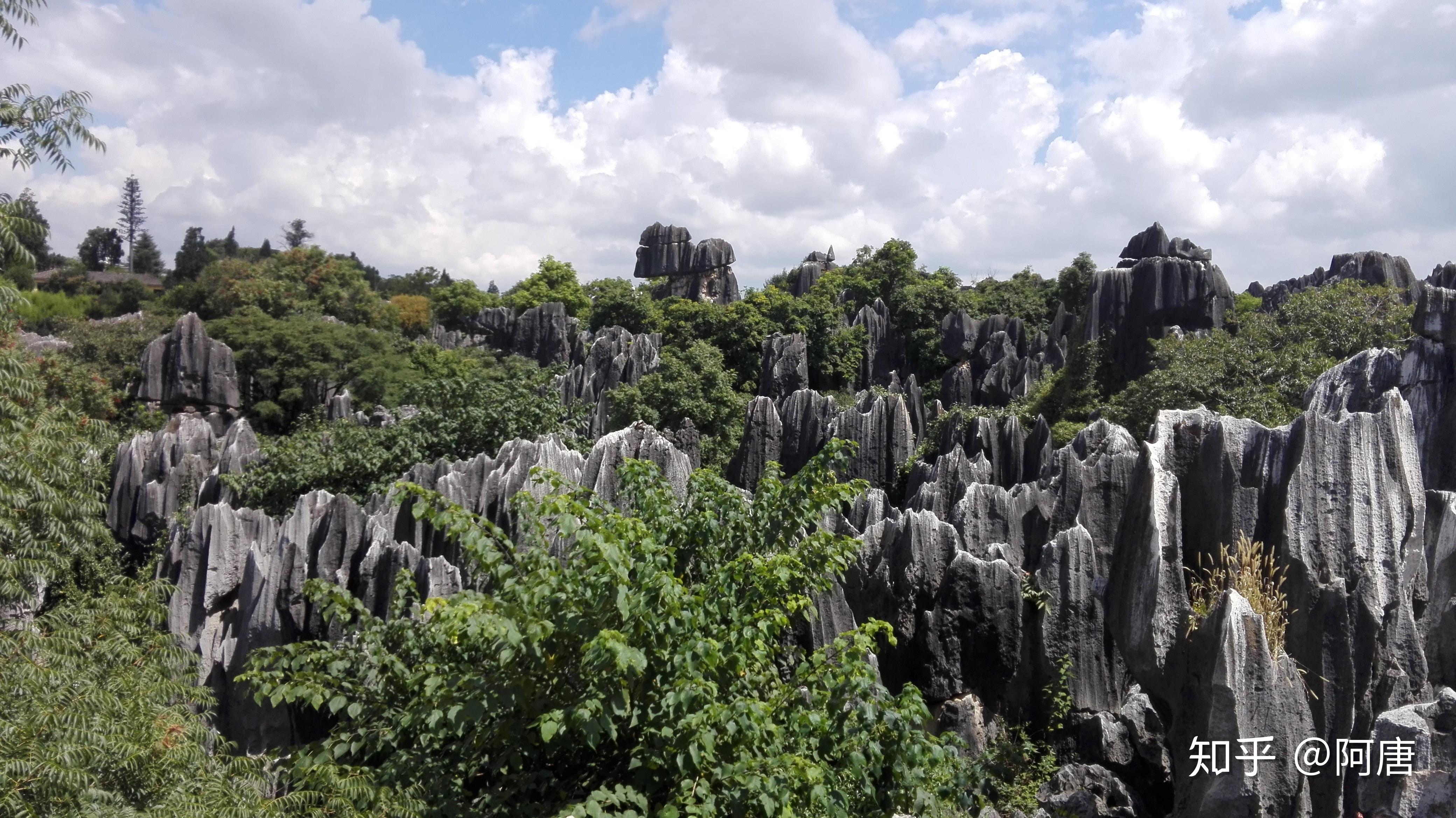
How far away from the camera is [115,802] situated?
16.4 ft

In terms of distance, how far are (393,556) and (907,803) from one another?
6782mm

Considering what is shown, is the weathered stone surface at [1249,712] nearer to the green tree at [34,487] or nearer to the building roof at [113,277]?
the green tree at [34,487]

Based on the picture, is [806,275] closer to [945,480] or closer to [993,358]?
[993,358]

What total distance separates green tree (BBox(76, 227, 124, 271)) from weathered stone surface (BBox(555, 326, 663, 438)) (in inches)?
2115

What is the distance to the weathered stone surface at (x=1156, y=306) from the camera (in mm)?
22594

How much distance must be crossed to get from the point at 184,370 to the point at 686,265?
1004 inches

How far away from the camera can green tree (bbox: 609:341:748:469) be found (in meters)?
22.7

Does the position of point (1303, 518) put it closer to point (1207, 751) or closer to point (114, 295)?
point (1207, 751)

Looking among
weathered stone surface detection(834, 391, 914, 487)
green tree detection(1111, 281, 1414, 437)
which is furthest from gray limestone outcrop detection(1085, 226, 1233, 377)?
weathered stone surface detection(834, 391, 914, 487)

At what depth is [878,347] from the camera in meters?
33.9

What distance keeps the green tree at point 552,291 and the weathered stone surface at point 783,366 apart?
15134 millimetres

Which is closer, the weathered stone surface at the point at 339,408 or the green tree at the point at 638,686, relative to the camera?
the green tree at the point at 638,686

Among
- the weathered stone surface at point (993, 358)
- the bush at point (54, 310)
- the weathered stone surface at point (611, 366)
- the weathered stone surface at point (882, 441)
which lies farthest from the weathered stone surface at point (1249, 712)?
the bush at point (54, 310)

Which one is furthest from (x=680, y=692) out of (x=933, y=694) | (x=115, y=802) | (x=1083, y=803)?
(x=933, y=694)
